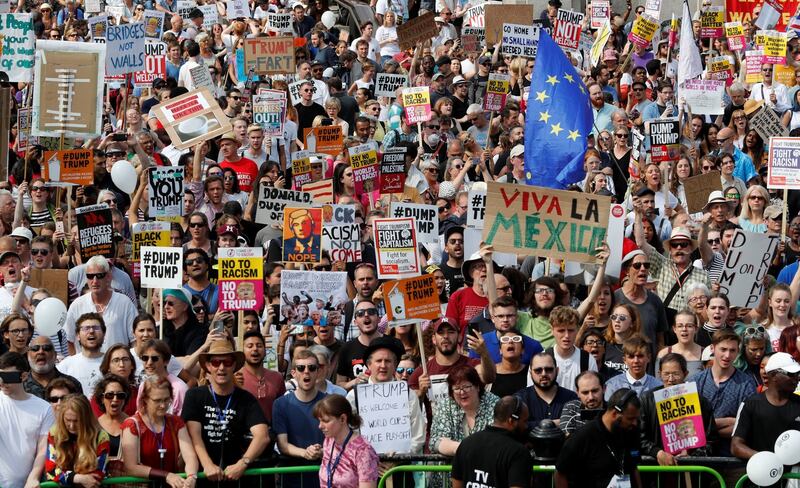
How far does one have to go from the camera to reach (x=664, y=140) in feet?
61.4

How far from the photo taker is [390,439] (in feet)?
36.1

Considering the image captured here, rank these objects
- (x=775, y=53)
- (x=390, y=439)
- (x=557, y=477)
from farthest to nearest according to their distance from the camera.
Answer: (x=775, y=53) < (x=390, y=439) < (x=557, y=477)

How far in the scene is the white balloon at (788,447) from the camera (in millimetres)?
10320

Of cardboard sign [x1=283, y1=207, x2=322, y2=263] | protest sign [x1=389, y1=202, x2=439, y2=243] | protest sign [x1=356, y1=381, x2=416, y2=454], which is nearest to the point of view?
protest sign [x1=356, y1=381, x2=416, y2=454]

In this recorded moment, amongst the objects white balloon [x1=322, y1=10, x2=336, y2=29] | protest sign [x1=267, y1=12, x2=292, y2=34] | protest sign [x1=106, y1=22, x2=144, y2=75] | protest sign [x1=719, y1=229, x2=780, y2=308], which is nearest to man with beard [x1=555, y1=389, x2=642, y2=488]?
protest sign [x1=719, y1=229, x2=780, y2=308]

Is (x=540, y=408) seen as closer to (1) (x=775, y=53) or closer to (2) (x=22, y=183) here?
(2) (x=22, y=183)

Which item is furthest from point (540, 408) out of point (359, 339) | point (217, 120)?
point (217, 120)

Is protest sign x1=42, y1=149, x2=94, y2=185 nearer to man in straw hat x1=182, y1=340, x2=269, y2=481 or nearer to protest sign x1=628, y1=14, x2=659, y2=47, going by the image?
man in straw hat x1=182, y1=340, x2=269, y2=481

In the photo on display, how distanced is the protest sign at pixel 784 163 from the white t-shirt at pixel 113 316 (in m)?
6.78

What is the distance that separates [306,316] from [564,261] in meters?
2.53

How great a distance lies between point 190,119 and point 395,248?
3831 millimetres

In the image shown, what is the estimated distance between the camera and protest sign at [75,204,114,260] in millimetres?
14641

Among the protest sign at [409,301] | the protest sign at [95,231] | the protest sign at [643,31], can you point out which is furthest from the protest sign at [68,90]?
the protest sign at [643,31]

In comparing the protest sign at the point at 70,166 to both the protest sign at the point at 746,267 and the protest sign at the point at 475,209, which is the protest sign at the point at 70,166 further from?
the protest sign at the point at 746,267
